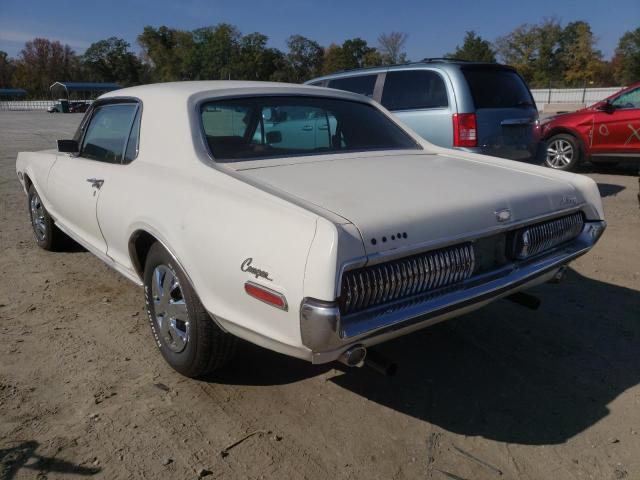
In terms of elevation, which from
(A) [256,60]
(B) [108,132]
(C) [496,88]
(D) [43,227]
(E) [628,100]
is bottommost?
(D) [43,227]

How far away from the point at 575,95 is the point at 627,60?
26.9 metres

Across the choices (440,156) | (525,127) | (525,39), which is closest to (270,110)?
(440,156)

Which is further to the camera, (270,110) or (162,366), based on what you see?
(270,110)

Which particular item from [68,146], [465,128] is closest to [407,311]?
[68,146]

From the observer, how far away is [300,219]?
2.12m

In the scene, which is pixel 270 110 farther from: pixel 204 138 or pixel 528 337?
pixel 528 337

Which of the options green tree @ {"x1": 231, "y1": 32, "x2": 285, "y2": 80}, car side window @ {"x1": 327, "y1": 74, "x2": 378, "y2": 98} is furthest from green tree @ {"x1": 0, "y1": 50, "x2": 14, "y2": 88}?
car side window @ {"x1": 327, "y1": 74, "x2": 378, "y2": 98}

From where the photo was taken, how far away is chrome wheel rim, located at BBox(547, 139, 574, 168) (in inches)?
388

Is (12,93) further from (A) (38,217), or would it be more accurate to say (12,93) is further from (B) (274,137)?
(B) (274,137)

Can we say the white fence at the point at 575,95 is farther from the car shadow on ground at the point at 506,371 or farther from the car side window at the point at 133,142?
the car side window at the point at 133,142

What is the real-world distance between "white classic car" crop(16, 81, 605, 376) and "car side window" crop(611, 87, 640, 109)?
709cm

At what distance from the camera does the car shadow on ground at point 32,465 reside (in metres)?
2.25

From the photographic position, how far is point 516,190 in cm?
277

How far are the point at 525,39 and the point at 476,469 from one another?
245ft
